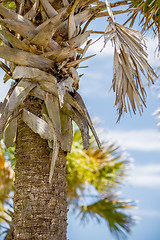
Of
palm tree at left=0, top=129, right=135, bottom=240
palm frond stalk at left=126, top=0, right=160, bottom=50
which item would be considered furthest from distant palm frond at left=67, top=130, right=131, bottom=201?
palm frond stalk at left=126, top=0, right=160, bottom=50

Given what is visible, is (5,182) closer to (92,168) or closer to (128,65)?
(92,168)

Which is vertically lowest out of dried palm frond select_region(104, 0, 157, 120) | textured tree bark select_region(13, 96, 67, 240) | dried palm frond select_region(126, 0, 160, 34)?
textured tree bark select_region(13, 96, 67, 240)

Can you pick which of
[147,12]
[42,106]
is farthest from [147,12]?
[42,106]

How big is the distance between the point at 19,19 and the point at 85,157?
4662 mm

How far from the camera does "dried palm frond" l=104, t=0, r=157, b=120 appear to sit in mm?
2264

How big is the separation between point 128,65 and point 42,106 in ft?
2.58

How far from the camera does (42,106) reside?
1.84 meters

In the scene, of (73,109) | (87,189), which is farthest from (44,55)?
(87,189)

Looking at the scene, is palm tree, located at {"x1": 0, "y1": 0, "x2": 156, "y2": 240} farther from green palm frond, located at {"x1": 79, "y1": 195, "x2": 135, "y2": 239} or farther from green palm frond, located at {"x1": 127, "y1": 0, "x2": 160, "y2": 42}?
green palm frond, located at {"x1": 79, "y1": 195, "x2": 135, "y2": 239}

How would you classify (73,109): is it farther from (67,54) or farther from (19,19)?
(19,19)

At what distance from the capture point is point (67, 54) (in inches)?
73.9

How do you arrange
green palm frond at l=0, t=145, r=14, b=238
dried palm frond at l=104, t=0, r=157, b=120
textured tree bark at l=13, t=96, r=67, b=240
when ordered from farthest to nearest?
green palm frond at l=0, t=145, r=14, b=238, dried palm frond at l=104, t=0, r=157, b=120, textured tree bark at l=13, t=96, r=67, b=240

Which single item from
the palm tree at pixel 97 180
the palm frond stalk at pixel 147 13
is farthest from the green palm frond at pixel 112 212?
the palm frond stalk at pixel 147 13

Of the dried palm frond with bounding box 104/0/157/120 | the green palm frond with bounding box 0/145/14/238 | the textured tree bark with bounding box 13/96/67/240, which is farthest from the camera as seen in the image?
the green palm frond with bounding box 0/145/14/238
